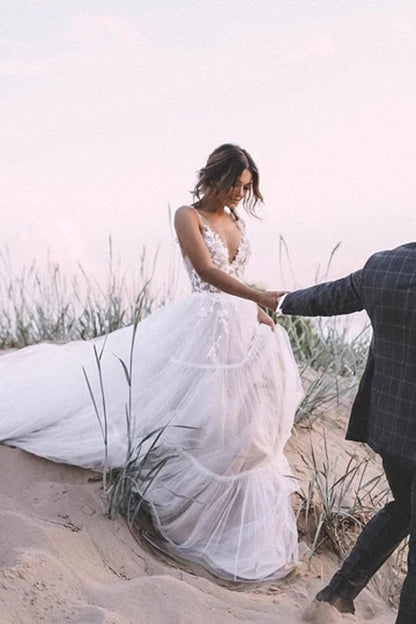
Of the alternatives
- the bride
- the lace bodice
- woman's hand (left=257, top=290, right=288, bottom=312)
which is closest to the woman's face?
the bride

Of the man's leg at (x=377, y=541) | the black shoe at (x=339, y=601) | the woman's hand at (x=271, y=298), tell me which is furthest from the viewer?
the woman's hand at (x=271, y=298)

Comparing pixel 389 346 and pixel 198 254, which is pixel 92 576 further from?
pixel 198 254

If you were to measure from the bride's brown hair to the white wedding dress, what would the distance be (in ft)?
0.83

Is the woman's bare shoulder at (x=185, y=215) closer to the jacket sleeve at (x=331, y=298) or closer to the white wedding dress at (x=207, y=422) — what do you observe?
the white wedding dress at (x=207, y=422)

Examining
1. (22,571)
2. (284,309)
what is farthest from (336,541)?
Result: (22,571)

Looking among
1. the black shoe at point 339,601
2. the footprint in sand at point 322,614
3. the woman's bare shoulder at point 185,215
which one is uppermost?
the woman's bare shoulder at point 185,215

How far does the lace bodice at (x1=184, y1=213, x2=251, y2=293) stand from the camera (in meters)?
4.83

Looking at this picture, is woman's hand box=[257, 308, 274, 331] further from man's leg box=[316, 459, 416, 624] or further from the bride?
man's leg box=[316, 459, 416, 624]

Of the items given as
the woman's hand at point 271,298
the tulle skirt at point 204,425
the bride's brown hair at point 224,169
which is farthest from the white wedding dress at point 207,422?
the woman's hand at point 271,298

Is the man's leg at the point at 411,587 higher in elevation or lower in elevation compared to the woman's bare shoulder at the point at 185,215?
lower

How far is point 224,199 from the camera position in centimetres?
493

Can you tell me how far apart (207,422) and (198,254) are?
2.75 feet

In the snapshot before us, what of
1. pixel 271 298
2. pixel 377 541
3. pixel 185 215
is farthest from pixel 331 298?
pixel 185 215

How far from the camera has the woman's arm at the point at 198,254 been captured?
4.70 m
